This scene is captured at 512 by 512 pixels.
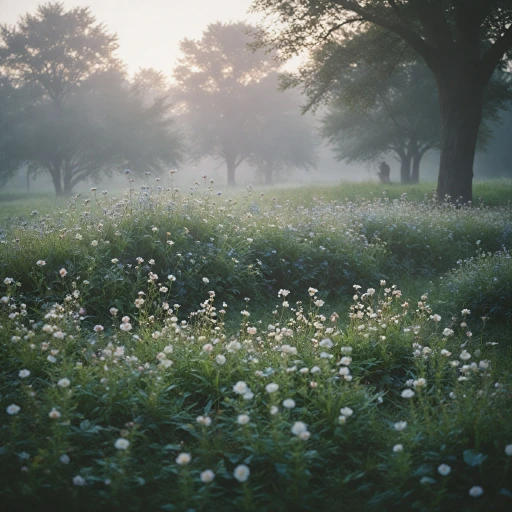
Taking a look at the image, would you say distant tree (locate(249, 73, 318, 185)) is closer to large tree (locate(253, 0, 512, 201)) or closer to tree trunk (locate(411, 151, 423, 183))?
tree trunk (locate(411, 151, 423, 183))

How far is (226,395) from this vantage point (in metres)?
3.69

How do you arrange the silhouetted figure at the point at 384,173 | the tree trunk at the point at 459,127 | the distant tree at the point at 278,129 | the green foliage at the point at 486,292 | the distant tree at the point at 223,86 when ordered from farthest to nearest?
the distant tree at the point at 278,129
the distant tree at the point at 223,86
the silhouetted figure at the point at 384,173
the tree trunk at the point at 459,127
the green foliage at the point at 486,292

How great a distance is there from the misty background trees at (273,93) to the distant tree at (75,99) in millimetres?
66

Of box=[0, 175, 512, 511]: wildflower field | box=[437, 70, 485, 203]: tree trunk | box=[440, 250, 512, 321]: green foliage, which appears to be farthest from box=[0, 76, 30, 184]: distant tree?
box=[440, 250, 512, 321]: green foliage

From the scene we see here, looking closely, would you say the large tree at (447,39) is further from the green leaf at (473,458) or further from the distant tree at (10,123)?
the distant tree at (10,123)

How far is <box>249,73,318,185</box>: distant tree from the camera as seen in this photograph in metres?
37.9

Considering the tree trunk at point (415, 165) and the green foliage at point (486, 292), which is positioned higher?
the tree trunk at point (415, 165)

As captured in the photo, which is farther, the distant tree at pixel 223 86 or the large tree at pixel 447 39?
the distant tree at pixel 223 86

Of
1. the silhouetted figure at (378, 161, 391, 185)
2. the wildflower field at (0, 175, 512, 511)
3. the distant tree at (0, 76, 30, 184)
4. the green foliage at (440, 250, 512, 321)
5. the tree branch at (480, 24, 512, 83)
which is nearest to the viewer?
the wildflower field at (0, 175, 512, 511)

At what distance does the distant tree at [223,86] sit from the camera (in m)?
35.8

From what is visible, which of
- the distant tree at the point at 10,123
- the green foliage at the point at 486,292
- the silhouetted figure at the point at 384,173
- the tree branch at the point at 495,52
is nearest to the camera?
the green foliage at the point at 486,292

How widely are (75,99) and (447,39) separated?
21181mm

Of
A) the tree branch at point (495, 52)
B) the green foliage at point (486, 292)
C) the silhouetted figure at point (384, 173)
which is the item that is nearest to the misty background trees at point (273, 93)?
the tree branch at point (495, 52)

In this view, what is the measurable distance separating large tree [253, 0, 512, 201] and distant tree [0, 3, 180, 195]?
50.9 ft
